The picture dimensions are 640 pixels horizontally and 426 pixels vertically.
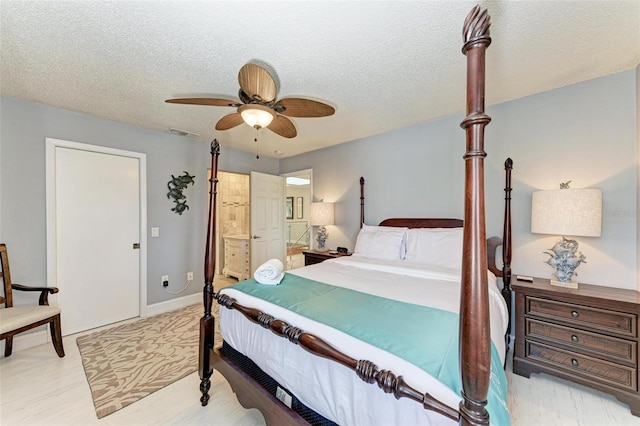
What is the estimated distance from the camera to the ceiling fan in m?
1.64

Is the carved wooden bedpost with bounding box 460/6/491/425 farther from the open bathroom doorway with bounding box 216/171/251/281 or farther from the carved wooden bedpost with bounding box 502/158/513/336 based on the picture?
the open bathroom doorway with bounding box 216/171/251/281

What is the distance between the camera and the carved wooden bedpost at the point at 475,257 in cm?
67

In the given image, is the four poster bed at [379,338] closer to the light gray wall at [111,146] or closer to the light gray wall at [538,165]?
the light gray wall at [538,165]

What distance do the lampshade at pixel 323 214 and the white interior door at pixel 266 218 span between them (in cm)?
104

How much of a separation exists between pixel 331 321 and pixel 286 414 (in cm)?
51

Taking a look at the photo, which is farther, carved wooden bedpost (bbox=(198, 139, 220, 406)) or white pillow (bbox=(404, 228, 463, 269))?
white pillow (bbox=(404, 228, 463, 269))

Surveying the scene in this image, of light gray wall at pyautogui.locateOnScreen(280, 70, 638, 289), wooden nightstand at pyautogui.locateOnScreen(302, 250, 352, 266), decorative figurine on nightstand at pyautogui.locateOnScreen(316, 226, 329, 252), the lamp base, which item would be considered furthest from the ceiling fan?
the lamp base

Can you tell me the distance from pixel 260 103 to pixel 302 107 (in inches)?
12.4

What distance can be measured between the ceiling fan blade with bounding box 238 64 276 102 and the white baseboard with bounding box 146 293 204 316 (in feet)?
10.4

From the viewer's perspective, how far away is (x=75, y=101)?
2559 mm

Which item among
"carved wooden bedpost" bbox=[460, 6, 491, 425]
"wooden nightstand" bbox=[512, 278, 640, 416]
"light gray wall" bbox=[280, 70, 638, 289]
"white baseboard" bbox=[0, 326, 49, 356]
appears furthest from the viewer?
"white baseboard" bbox=[0, 326, 49, 356]

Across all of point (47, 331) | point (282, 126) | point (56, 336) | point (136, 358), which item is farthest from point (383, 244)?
point (47, 331)

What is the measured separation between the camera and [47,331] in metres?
2.65

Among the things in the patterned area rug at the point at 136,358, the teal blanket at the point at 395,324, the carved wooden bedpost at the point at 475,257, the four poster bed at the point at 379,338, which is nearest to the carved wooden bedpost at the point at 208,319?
the four poster bed at the point at 379,338
